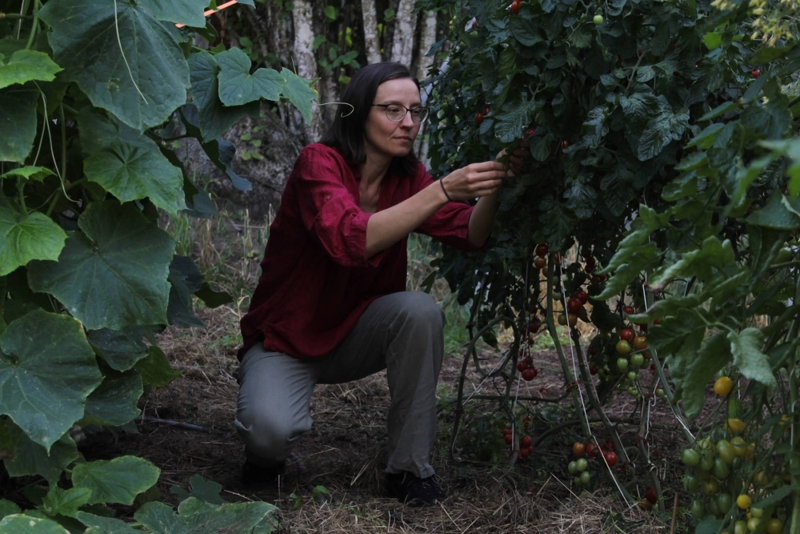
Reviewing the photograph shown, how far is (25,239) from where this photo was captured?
1608 mm

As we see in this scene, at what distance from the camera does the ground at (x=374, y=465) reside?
2168 millimetres

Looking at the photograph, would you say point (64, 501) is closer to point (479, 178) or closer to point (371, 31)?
point (479, 178)

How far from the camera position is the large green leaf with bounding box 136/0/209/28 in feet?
5.49

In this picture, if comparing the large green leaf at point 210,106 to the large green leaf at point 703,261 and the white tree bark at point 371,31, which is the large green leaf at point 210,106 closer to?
the large green leaf at point 703,261

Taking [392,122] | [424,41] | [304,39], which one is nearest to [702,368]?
[392,122]

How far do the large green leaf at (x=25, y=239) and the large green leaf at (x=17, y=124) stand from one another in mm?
113

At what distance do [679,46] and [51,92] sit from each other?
1.27m

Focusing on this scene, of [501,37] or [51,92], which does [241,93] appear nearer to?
[51,92]

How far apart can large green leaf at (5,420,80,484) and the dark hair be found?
45.5 inches

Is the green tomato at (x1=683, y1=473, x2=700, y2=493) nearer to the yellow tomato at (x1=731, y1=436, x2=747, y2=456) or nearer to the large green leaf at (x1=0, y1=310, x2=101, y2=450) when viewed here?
the yellow tomato at (x1=731, y1=436, x2=747, y2=456)

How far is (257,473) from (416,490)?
18.0 inches

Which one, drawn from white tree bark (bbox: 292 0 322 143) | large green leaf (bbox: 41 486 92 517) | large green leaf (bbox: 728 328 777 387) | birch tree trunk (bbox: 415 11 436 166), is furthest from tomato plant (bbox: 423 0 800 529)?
white tree bark (bbox: 292 0 322 143)

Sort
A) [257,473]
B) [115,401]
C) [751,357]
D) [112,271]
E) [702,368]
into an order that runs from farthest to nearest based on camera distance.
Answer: [257,473]
[115,401]
[112,271]
[702,368]
[751,357]

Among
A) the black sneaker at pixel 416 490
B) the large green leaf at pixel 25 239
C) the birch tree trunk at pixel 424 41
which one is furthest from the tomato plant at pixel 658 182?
the birch tree trunk at pixel 424 41
